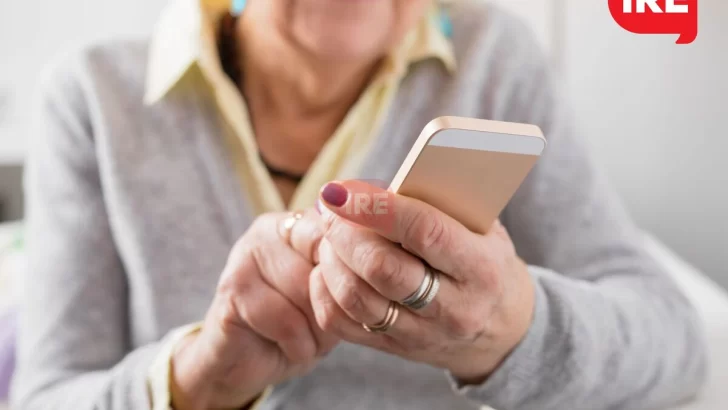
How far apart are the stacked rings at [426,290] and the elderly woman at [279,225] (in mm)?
71

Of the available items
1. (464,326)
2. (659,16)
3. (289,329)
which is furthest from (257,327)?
(659,16)

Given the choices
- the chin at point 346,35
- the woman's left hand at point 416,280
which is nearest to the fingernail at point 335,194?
the woman's left hand at point 416,280

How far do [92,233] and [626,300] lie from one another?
1.49ft

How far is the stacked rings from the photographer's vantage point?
0.31 metres

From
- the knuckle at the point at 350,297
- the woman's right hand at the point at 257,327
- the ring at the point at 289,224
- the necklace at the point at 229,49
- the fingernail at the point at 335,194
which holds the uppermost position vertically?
the necklace at the point at 229,49

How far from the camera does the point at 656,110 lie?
41 centimetres

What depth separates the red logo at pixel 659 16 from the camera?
0.28 meters

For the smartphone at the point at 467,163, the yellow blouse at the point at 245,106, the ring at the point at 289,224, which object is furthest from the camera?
the yellow blouse at the point at 245,106

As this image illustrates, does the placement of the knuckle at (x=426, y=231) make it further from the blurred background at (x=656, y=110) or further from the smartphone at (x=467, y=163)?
the blurred background at (x=656, y=110)

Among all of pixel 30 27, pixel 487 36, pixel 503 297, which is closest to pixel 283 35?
pixel 487 36

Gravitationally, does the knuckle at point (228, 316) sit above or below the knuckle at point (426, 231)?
below

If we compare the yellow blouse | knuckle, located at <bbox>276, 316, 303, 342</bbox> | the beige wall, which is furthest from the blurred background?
knuckle, located at <bbox>276, 316, 303, 342</bbox>

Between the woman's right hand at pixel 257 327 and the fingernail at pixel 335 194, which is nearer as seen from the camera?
the fingernail at pixel 335 194

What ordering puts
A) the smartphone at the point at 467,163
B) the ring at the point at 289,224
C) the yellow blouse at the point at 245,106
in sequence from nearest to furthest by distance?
the smartphone at the point at 467,163, the ring at the point at 289,224, the yellow blouse at the point at 245,106
